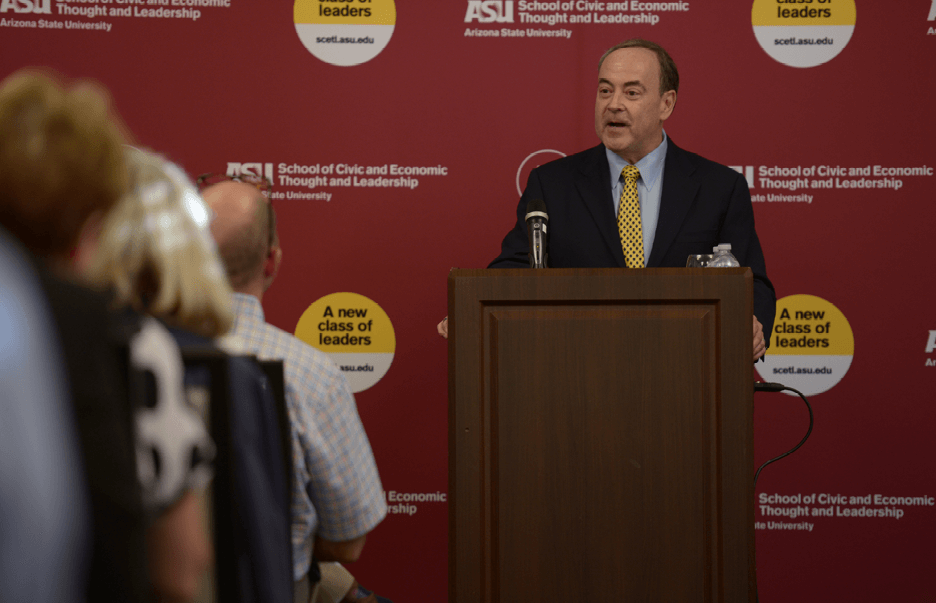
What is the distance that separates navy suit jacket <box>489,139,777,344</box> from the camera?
7.14 ft

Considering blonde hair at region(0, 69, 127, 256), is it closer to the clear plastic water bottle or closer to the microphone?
the microphone

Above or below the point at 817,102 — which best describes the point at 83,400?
Answer: below

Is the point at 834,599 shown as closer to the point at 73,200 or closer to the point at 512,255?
the point at 512,255

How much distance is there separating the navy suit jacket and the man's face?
138 millimetres

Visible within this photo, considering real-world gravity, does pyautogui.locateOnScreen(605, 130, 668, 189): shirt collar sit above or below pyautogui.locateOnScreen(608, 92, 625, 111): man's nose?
below

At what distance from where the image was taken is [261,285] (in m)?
1.35

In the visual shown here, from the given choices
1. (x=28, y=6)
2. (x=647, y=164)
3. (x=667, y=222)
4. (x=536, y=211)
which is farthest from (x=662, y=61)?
(x=28, y=6)

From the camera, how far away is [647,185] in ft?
7.77

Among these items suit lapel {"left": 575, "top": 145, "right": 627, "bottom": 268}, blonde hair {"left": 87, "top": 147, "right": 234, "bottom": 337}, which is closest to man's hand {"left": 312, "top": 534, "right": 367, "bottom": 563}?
blonde hair {"left": 87, "top": 147, "right": 234, "bottom": 337}

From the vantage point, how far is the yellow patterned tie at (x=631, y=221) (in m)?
2.21

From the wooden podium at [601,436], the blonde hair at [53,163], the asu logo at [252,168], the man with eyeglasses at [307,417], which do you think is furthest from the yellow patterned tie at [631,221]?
the blonde hair at [53,163]

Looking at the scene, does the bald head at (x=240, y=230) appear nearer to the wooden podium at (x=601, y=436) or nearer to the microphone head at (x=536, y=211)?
the wooden podium at (x=601, y=436)

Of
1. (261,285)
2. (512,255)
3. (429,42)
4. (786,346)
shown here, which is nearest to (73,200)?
(261,285)

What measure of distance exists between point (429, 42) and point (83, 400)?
2656 millimetres
